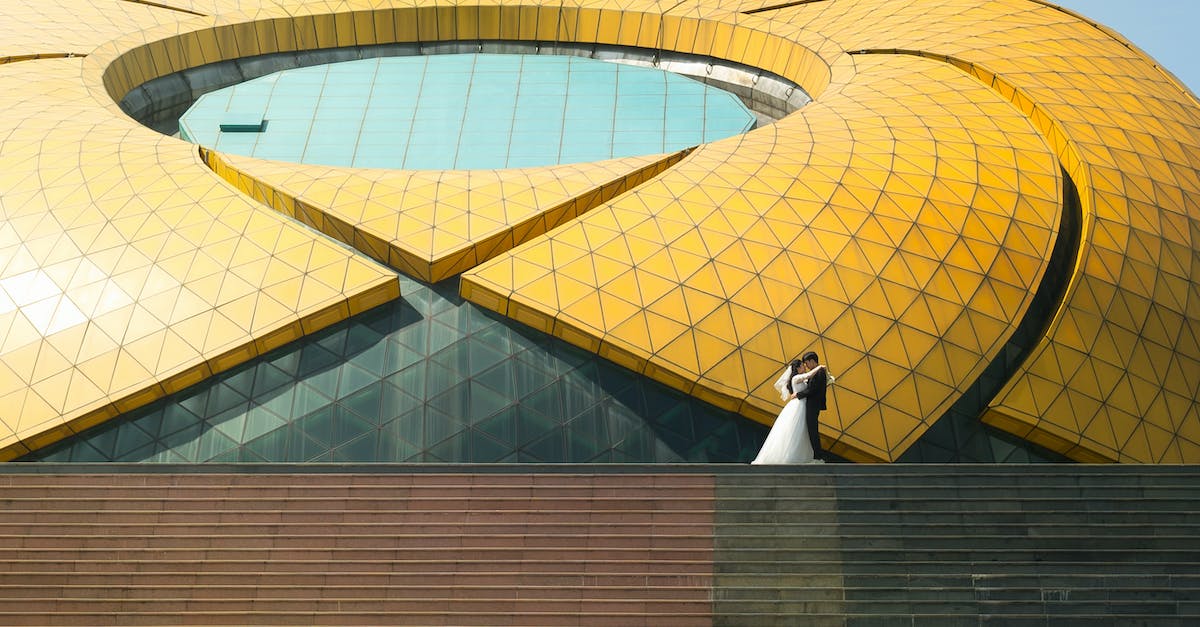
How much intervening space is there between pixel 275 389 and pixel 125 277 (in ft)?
11.5

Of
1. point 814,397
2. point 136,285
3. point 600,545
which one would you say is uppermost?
point 814,397

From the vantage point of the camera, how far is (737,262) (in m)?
19.9

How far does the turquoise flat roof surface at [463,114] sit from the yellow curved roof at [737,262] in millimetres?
4290

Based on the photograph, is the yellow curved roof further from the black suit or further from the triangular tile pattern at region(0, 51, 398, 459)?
the black suit

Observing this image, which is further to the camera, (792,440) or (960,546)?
(792,440)

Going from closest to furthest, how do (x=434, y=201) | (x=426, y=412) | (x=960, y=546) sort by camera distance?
(x=960, y=546) < (x=426, y=412) < (x=434, y=201)

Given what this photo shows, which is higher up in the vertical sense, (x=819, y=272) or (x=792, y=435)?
(x=819, y=272)

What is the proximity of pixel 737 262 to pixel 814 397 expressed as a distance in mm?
4899

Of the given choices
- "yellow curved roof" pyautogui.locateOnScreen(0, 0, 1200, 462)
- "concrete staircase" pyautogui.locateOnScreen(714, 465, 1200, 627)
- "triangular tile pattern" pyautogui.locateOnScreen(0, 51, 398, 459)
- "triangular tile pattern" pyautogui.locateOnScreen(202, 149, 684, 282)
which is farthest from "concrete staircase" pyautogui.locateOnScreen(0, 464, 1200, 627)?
"triangular tile pattern" pyautogui.locateOnScreen(202, 149, 684, 282)

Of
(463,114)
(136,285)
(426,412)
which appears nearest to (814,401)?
(426,412)

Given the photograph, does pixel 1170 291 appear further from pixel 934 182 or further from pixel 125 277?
pixel 125 277

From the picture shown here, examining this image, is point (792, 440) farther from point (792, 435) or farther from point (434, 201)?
point (434, 201)

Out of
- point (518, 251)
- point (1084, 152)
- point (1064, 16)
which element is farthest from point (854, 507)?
point (1064, 16)

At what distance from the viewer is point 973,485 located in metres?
14.7
